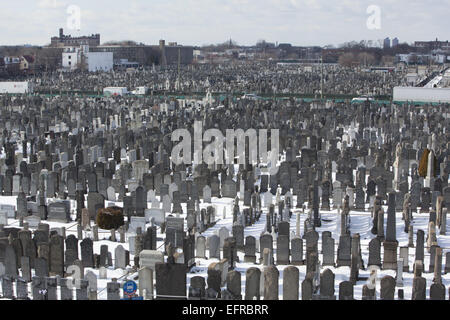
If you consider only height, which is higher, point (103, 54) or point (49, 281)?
point (103, 54)

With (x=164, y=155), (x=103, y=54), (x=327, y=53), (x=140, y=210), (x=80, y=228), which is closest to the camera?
(x=80, y=228)

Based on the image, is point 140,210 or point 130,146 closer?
point 140,210

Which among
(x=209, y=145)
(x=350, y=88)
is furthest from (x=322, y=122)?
(x=350, y=88)

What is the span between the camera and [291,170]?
19.4m

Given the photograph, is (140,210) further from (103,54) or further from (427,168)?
(103,54)

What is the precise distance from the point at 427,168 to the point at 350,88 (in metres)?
36.4

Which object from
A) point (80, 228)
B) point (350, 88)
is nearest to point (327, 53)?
point (350, 88)

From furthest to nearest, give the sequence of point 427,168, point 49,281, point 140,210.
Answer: point 427,168 < point 140,210 < point 49,281

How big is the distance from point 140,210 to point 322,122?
1604 cm

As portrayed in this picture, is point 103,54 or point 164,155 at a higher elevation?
point 103,54

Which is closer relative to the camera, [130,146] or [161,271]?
[161,271]

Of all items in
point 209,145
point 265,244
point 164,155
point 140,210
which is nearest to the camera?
point 265,244

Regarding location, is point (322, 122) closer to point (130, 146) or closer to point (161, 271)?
point (130, 146)
